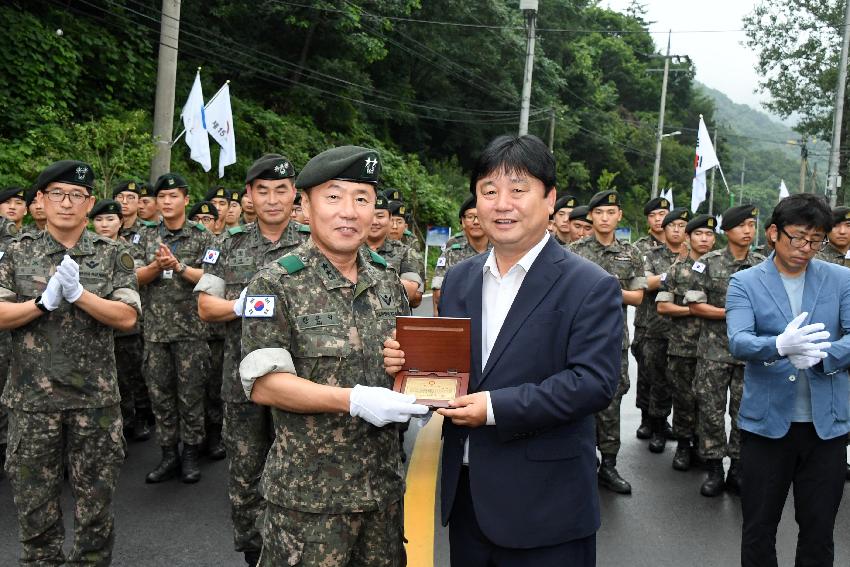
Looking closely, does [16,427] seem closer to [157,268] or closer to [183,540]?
[183,540]

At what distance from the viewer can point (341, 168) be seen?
2.55 meters

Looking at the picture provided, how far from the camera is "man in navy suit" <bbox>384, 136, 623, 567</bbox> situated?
2268mm

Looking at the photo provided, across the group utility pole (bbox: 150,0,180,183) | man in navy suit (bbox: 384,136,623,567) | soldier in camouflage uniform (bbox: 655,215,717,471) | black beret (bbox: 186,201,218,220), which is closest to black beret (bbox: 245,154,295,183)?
man in navy suit (bbox: 384,136,623,567)

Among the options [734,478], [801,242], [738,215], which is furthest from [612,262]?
[801,242]

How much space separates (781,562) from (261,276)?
11.8 ft

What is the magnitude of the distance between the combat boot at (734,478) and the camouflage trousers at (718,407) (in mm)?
68

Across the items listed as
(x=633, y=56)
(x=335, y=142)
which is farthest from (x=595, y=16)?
(x=335, y=142)

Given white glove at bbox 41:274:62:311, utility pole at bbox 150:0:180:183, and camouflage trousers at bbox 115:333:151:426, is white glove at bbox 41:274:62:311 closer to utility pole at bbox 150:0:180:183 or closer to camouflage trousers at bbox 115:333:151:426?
camouflage trousers at bbox 115:333:151:426

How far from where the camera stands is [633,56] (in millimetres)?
61531

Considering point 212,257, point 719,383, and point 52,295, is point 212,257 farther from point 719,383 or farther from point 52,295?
point 719,383

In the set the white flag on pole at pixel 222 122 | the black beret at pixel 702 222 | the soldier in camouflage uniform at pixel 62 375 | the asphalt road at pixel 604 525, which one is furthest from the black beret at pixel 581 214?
the white flag on pole at pixel 222 122

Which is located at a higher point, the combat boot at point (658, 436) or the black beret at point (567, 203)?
the black beret at point (567, 203)

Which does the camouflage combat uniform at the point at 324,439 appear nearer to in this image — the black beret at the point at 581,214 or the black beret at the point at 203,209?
the black beret at the point at 581,214

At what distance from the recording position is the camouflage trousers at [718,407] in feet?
18.4
